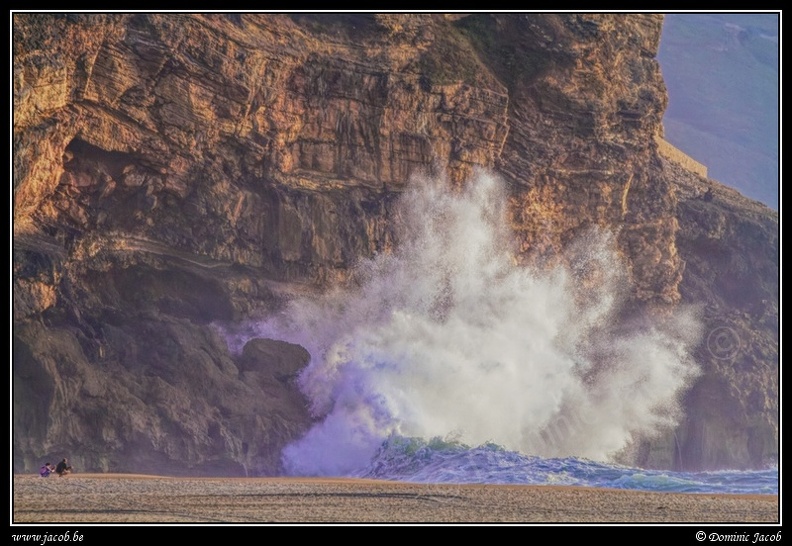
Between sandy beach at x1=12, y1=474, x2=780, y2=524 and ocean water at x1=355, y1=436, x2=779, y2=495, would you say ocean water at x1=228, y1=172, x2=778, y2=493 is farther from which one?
sandy beach at x1=12, y1=474, x2=780, y2=524

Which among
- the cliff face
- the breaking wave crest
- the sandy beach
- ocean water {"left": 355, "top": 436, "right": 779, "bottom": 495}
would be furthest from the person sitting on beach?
ocean water {"left": 355, "top": 436, "right": 779, "bottom": 495}

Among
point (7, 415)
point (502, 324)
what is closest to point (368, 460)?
point (502, 324)

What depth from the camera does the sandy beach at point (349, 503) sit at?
31.5 m

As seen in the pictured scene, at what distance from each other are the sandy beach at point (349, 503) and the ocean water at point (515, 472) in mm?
1917

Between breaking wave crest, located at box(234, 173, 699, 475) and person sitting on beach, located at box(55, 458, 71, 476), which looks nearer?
person sitting on beach, located at box(55, 458, 71, 476)

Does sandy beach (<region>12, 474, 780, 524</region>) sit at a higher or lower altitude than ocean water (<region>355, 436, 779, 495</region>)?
higher

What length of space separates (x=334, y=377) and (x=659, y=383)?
34.5ft

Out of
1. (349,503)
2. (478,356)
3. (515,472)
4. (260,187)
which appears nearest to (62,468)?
(349,503)

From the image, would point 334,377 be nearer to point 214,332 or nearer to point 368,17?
point 214,332

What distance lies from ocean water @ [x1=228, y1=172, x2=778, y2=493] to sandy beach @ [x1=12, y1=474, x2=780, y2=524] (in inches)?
170

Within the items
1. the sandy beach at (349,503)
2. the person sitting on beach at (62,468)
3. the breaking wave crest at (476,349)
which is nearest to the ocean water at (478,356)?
the breaking wave crest at (476,349)

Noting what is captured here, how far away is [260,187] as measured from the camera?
45469 millimetres

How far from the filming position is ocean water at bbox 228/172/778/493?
141ft

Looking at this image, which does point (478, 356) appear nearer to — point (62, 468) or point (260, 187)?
point (260, 187)
